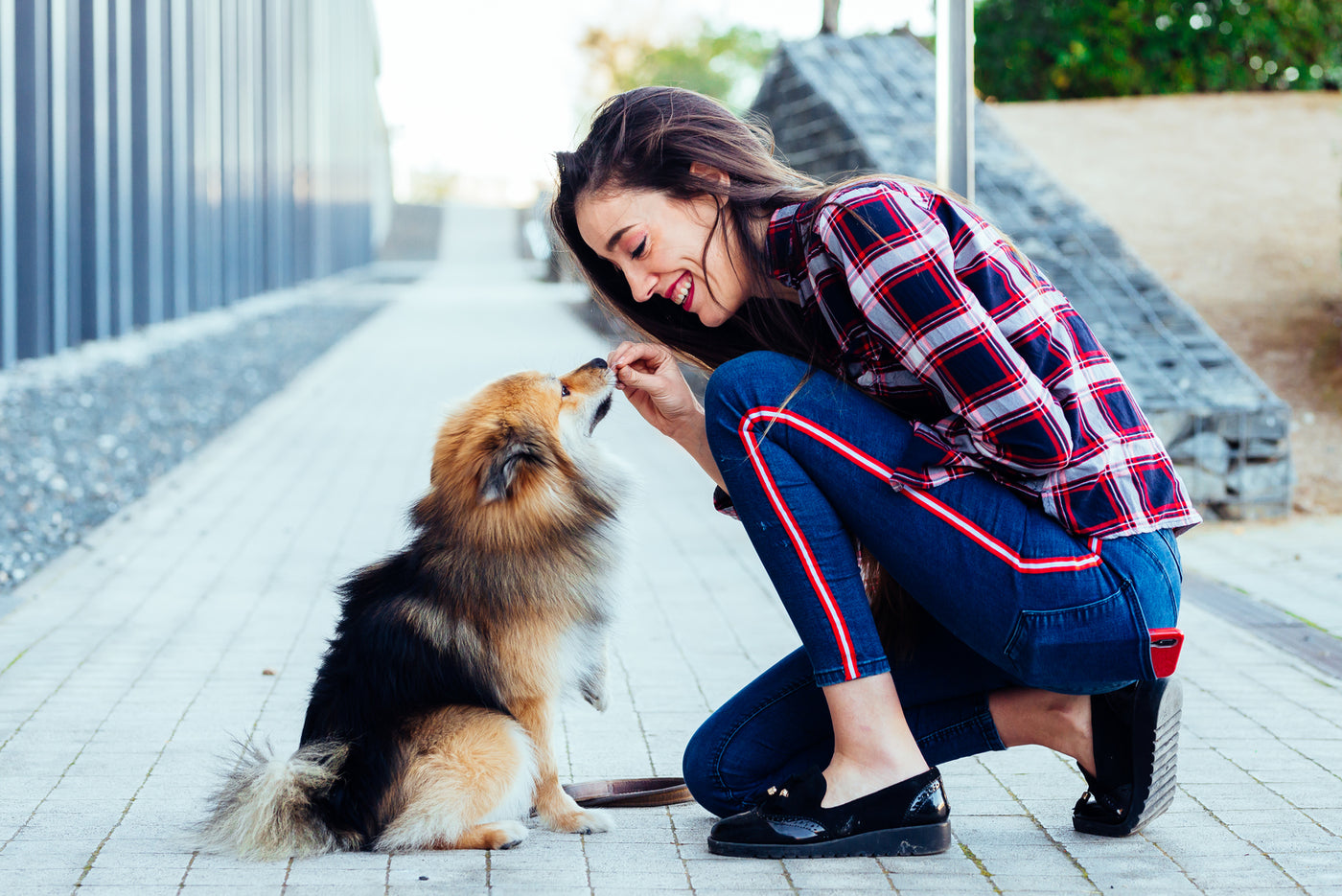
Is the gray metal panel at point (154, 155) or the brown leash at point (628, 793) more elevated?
the gray metal panel at point (154, 155)

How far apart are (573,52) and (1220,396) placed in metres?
49.3

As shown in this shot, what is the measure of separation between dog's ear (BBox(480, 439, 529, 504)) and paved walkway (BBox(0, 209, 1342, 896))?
0.45 metres

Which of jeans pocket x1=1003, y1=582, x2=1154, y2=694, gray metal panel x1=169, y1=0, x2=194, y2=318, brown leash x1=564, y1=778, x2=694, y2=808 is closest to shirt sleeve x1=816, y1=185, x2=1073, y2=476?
jeans pocket x1=1003, y1=582, x2=1154, y2=694

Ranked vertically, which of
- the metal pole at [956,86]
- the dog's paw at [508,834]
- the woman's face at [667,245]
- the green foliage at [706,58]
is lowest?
the dog's paw at [508,834]

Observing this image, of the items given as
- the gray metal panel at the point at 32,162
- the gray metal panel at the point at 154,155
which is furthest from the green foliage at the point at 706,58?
the gray metal panel at the point at 32,162

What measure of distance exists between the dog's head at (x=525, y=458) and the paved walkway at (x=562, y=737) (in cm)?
23

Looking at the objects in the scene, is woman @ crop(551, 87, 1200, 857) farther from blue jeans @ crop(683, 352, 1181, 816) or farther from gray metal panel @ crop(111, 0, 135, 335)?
gray metal panel @ crop(111, 0, 135, 335)

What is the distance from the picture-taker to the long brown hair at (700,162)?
8.35ft

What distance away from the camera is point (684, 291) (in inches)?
106

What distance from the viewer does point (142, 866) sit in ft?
8.29

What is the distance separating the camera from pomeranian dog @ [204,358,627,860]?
2.53m

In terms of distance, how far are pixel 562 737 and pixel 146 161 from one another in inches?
469

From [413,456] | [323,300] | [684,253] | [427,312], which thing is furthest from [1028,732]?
[323,300]

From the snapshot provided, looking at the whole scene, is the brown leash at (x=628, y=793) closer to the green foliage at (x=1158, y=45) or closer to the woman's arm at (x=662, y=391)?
the woman's arm at (x=662, y=391)
